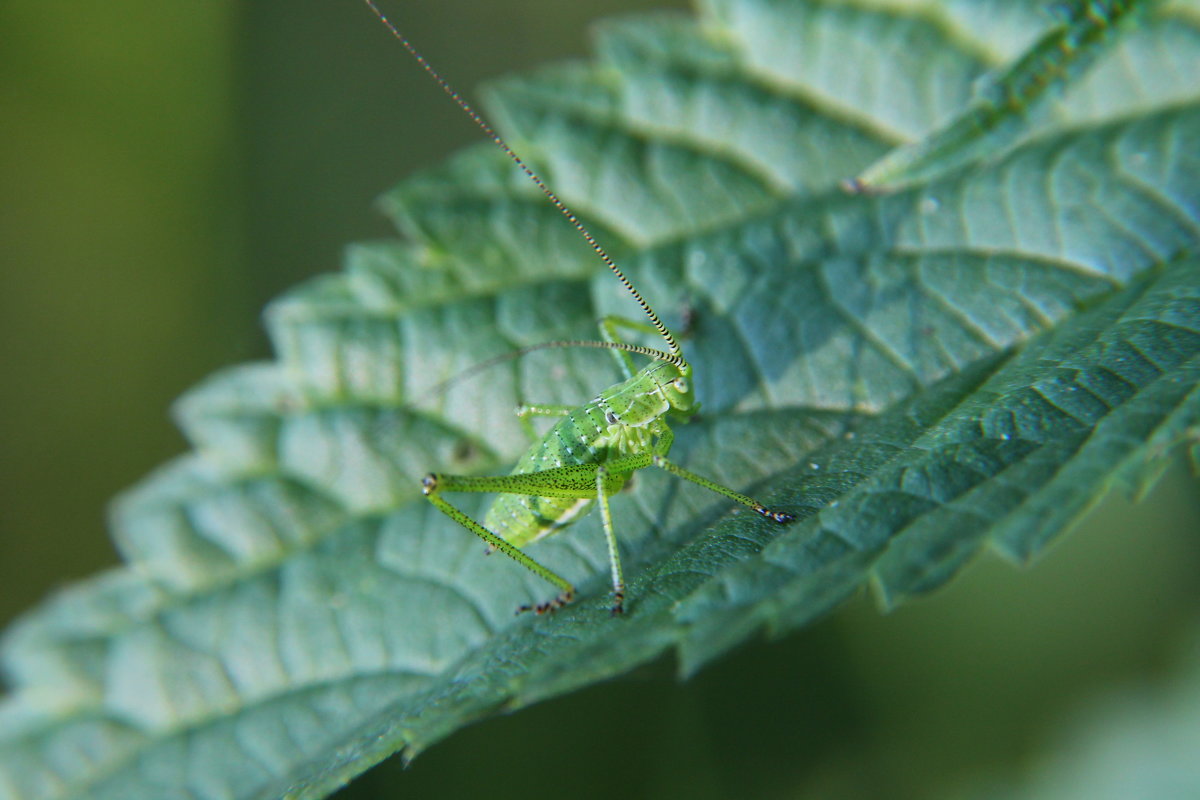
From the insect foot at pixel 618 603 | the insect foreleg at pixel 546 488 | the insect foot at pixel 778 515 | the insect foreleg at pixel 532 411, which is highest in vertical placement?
the insect foreleg at pixel 532 411

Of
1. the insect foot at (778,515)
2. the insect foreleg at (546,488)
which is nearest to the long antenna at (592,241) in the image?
the insect foreleg at (546,488)

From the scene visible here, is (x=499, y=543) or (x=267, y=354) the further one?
(x=267, y=354)

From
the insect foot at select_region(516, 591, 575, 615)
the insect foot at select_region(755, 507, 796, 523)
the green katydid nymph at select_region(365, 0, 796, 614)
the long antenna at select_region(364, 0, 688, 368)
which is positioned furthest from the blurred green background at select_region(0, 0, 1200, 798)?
the long antenna at select_region(364, 0, 688, 368)

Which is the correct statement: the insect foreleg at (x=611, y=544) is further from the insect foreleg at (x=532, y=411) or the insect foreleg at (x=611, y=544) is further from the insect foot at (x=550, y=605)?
the insect foreleg at (x=532, y=411)

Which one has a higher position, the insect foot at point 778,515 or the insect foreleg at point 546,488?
the insect foreleg at point 546,488

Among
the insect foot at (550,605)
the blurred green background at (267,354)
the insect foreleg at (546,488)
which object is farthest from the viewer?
the blurred green background at (267,354)

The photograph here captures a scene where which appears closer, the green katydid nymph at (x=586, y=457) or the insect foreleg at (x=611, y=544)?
the insect foreleg at (x=611, y=544)

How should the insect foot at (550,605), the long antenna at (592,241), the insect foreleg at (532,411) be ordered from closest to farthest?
1. the insect foot at (550,605)
2. the long antenna at (592,241)
3. the insect foreleg at (532,411)

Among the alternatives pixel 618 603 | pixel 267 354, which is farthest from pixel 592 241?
pixel 267 354

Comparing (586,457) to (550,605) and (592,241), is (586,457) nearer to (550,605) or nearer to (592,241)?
(550,605)
